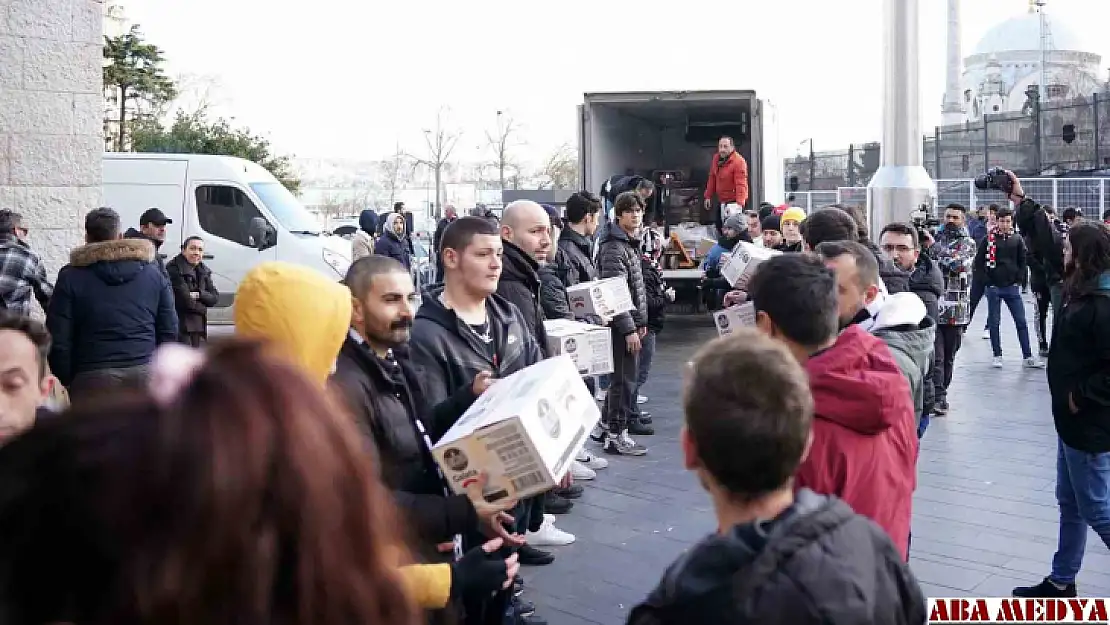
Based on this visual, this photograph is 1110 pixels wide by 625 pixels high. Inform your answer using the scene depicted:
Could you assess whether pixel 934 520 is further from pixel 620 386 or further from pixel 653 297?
pixel 653 297

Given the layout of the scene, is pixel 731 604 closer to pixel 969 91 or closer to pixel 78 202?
pixel 78 202

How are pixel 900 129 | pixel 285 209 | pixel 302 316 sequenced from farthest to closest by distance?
pixel 285 209
pixel 900 129
pixel 302 316

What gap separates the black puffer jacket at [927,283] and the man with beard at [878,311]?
410cm

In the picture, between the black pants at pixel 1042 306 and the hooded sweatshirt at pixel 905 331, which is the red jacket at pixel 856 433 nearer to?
the hooded sweatshirt at pixel 905 331

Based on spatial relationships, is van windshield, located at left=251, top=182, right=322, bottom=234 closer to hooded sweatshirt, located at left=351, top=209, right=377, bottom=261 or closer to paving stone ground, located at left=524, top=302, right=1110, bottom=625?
hooded sweatshirt, located at left=351, top=209, right=377, bottom=261

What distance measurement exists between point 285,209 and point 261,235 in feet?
2.61

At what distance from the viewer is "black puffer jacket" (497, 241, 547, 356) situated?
6.20 m

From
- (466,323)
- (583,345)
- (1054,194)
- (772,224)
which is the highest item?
(1054,194)

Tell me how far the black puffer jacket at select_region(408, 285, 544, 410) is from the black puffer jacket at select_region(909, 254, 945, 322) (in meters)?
4.41

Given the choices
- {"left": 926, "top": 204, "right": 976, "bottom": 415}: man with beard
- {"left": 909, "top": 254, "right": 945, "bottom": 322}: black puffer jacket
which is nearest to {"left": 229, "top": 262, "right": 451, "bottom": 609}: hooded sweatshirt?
{"left": 909, "top": 254, "right": 945, "bottom": 322}: black puffer jacket

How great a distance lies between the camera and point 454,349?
14.7ft

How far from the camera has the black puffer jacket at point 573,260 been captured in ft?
27.0

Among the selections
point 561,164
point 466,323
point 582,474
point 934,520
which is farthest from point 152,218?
point 561,164

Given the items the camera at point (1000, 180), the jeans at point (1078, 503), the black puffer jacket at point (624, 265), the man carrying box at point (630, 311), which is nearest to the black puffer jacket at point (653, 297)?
the man carrying box at point (630, 311)
